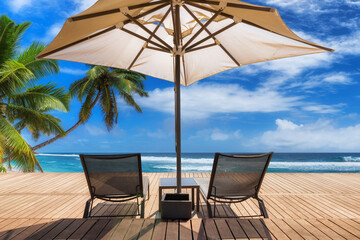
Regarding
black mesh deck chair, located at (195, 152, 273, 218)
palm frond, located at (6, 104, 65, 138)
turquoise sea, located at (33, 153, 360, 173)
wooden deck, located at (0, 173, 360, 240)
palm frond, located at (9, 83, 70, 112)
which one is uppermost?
palm frond, located at (9, 83, 70, 112)

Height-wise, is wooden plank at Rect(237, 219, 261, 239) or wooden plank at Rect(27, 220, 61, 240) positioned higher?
wooden plank at Rect(27, 220, 61, 240)

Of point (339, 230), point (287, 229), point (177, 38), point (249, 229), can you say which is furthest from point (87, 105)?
point (339, 230)

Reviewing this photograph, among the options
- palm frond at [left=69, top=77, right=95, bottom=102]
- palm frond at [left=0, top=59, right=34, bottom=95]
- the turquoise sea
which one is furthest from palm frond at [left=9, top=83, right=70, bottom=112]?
the turquoise sea

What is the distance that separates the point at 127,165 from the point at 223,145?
35.8m

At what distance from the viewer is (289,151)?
32.3 meters

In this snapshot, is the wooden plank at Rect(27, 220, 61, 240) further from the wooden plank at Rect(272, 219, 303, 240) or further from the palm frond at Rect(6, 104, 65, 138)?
the palm frond at Rect(6, 104, 65, 138)

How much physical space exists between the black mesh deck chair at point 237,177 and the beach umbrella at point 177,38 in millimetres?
395

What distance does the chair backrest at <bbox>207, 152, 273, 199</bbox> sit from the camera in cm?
230

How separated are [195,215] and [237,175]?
30.2 inches

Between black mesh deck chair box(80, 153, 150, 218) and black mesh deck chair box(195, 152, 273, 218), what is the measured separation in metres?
0.72

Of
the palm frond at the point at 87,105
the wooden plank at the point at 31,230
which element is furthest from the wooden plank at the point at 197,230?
the palm frond at the point at 87,105

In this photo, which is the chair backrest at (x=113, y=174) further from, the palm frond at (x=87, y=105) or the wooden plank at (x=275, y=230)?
the palm frond at (x=87, y=105)

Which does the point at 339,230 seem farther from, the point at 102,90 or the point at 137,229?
the point at 102,90

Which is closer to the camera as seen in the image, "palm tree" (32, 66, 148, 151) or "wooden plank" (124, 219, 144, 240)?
"wooden plank" (124, 219, 144, 240)
